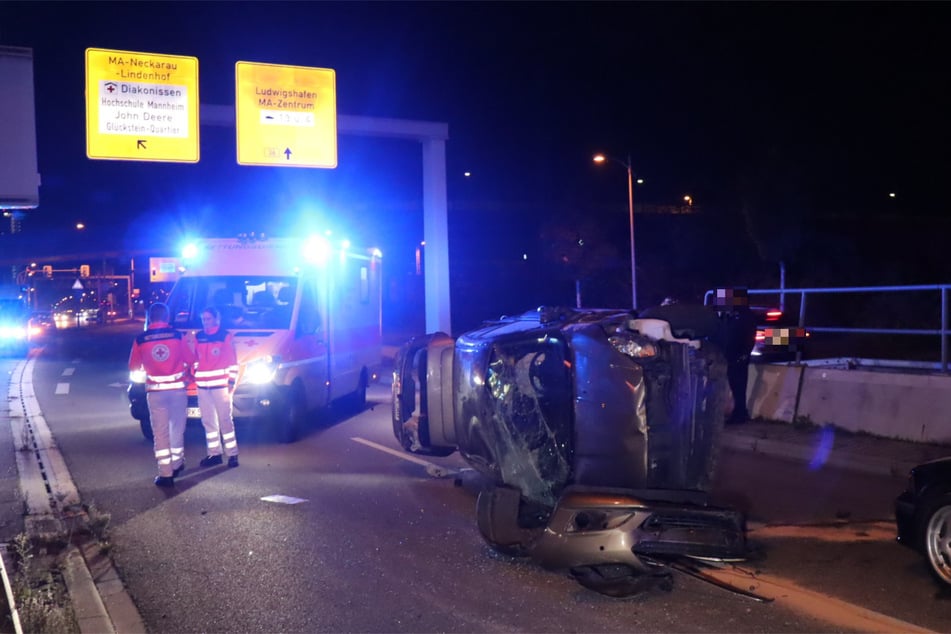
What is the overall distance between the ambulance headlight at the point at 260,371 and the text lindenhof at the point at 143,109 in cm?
547

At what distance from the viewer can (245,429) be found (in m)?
13.0

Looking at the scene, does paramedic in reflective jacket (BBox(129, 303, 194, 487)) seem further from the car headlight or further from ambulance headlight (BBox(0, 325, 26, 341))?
ambulance headlight (BBox(0, 325, 26, 341))

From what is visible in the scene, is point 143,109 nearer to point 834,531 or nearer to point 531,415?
point 531,415

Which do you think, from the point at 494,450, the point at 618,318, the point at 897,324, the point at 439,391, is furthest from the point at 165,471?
the point at 897,324

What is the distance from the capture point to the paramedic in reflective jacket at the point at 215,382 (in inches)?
397

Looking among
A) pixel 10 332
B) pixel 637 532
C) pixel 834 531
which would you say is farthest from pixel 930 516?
pixel 10 332

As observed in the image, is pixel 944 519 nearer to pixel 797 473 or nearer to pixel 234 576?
pixel 797 473

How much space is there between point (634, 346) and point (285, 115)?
36.1 ft

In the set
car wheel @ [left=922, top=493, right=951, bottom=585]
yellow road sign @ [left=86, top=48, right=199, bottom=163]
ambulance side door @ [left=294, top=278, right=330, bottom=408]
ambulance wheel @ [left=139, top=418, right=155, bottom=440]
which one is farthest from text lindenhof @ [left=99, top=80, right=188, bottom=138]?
car wheel @ [left=922, top=493, right=951, bottom=585]

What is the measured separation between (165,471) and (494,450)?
4365 millimetres

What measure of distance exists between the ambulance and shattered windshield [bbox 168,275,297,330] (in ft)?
0.04

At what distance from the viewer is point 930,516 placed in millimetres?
5883

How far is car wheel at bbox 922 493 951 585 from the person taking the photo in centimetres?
579

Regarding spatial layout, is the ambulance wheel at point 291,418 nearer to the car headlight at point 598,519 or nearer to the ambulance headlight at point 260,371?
the ambulance headlight at point 260,371
